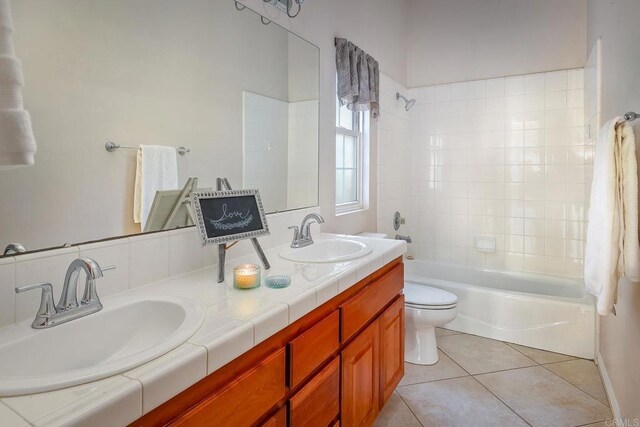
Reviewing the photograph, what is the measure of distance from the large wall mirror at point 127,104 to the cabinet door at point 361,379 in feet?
2.56

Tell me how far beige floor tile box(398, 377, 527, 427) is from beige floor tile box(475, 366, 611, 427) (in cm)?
7

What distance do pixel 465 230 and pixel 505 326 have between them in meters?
0.97

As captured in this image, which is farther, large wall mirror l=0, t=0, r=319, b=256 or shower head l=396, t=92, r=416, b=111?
shower head l=396, t=92, r=416, b=111

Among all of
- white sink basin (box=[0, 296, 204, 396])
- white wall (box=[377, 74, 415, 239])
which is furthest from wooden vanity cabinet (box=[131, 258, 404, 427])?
white wall (box=[377, 74, 415, 239])

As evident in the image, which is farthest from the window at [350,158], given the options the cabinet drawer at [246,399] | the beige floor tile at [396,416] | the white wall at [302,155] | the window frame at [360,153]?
the cabinet drawer at [246,399]

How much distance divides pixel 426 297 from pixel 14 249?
2.13 metres

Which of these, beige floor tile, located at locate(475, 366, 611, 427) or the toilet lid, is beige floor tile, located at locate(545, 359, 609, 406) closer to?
beige floor tile, located at locate(475, 366, 611, 427)

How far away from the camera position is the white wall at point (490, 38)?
295cm

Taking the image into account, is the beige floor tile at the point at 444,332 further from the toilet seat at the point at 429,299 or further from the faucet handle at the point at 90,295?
the faucet handle at the point at 90,295

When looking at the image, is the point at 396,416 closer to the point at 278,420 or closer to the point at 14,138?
the point at 278,420

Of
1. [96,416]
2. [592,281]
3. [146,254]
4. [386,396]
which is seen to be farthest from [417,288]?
[96,416]

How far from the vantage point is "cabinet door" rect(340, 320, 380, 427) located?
1401mm

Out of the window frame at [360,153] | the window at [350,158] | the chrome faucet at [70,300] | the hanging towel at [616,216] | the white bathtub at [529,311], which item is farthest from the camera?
the window frame at [360,153]

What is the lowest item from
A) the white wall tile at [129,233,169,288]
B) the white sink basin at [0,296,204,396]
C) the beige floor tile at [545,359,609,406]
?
the beige floor tile at [545,359,609,406]
